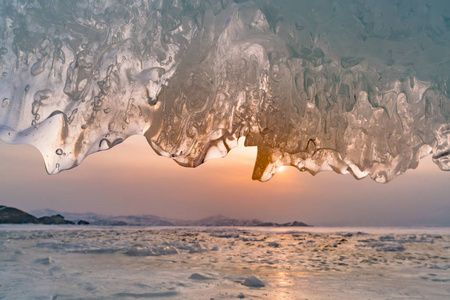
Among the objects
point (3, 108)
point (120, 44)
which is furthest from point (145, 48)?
point (3, 108)

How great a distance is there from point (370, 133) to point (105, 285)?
2.93 metres

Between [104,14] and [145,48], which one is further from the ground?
[104,14]

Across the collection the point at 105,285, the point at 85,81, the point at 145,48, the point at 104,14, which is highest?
the point at 104,14

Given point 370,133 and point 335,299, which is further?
point 370,133

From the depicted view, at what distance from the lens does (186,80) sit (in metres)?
3.53

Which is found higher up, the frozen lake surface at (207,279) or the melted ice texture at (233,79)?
the melted ice texture at (233,79)

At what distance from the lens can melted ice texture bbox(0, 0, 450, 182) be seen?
336 centimetres

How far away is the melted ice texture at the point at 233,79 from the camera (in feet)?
11.0

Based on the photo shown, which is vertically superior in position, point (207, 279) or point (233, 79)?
point (233, 79)

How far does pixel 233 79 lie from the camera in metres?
3.66

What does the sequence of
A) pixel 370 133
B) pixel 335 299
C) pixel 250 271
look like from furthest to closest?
pixel 250 271, pixel 370 133, pixel 335 299

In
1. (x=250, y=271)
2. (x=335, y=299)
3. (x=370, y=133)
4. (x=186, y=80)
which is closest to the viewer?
(x=335, y=299)

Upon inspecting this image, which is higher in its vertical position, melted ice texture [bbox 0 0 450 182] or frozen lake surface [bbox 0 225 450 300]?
melted ice texture [bbox 0 0 450 182]

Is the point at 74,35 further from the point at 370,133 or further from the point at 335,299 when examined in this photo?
the point at 335,299
